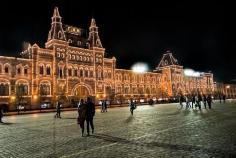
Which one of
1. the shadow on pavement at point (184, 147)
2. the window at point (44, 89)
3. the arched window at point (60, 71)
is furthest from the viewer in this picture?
the arched window at point (60, 71)

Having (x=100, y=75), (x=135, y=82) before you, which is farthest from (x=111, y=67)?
(x=135, y=82)

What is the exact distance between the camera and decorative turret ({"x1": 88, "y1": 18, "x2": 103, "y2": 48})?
231 feet

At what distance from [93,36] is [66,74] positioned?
1673cm

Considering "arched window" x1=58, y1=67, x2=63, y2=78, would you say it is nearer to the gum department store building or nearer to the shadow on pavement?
the gum department store building

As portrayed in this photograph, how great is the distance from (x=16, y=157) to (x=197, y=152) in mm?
5876

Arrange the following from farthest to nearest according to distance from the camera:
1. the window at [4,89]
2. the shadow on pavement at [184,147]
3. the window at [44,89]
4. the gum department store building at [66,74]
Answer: the window at [44,89] → the gum department store building at [66,74] → the window at [4,89] → the shadow on pavement at [184,147]

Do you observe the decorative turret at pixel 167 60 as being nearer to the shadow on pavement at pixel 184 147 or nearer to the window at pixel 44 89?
the window at pixel 44 89

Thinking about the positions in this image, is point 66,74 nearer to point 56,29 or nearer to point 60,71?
point 60,71

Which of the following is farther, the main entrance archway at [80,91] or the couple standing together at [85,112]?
the main entrance archway at [80,91]

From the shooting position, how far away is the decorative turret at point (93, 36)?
70438mm

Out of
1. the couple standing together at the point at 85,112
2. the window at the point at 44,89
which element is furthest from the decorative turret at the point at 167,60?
the couple standing together at the point at 85,112

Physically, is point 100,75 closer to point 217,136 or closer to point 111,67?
point 111,67

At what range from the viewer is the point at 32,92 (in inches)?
2089

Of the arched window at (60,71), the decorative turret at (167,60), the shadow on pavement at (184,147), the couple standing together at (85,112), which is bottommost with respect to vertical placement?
the shadow on pavement at (184,147)
